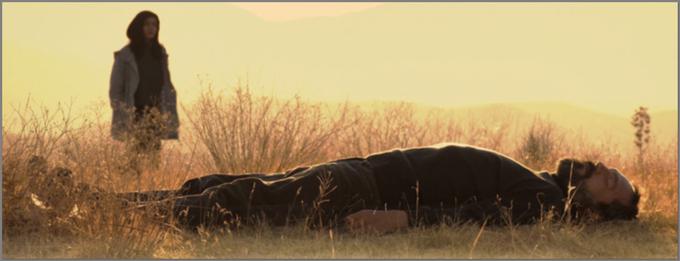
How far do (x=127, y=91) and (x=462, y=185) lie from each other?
440 centimetres

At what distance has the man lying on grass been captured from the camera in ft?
16.1

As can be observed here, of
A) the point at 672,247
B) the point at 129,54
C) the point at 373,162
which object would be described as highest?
the point at 129,54

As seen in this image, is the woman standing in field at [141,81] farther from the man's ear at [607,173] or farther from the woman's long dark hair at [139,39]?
the man's ear at [607,173]

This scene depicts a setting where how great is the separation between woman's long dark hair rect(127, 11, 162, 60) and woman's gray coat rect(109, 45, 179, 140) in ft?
0.18

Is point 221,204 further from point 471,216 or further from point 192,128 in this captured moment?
point 192,128

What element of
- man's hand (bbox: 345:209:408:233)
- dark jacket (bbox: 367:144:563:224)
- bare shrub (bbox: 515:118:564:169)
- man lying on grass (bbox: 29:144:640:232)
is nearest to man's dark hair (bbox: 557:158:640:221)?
man lying on grass (bbox: 29:144:640:232)

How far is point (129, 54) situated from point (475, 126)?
12.4ft

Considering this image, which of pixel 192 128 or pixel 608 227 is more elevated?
pixel 192 128

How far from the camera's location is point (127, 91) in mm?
8602

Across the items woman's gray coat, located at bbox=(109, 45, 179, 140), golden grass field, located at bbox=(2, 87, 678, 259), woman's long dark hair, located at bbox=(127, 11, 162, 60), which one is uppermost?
woman's long dark hair, located at bbox=(127, 11, 162, 60)

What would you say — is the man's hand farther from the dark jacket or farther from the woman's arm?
the woman's arm

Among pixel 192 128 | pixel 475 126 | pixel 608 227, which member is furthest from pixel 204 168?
pixel 608 227

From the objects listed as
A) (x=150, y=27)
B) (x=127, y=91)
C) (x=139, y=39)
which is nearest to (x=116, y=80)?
(x=127, y=91)

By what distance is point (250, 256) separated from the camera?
172 inches
